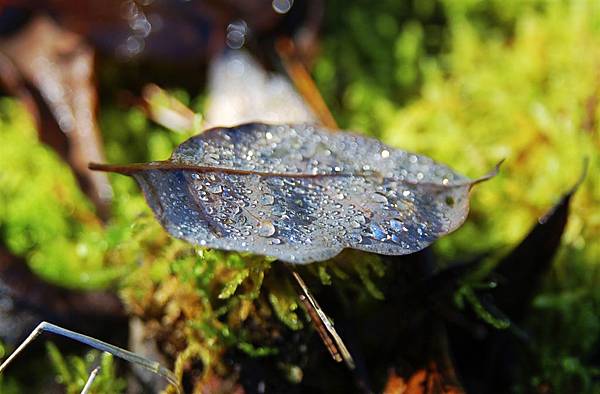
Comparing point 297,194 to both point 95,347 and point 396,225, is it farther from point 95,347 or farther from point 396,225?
point 95,347

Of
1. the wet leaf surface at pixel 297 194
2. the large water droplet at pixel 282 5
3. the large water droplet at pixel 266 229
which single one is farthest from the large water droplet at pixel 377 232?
the large water droplet at pixel 282 5

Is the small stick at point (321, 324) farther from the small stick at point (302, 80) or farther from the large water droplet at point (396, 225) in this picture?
the small stick at point (302, 80)

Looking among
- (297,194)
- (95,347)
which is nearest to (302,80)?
(297,194)

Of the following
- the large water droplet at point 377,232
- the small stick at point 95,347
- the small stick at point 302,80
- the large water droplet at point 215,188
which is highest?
the small stick at point 302,80

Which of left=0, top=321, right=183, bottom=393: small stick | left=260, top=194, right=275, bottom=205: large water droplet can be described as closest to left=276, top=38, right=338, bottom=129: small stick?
left=260, top=194, right=275, bottom=205: large water droplet

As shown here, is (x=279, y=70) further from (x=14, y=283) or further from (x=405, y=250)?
(x=405, y=250)

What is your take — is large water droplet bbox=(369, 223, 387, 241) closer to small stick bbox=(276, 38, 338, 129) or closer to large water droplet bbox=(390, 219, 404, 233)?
large water droplet bbox=(390, 219, 404, 233)
